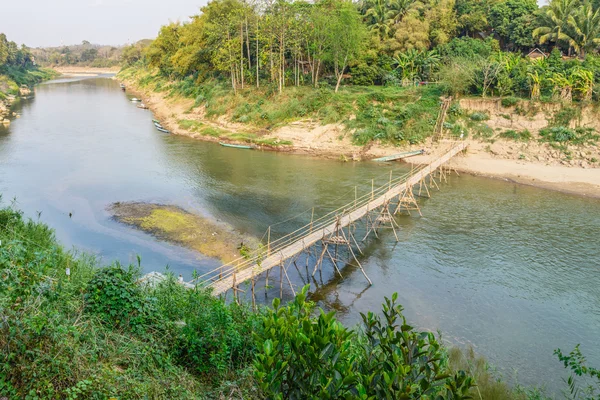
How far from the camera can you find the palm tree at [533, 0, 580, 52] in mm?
45272

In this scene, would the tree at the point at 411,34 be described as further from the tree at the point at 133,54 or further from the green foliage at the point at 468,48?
the tree at the point at 133,54

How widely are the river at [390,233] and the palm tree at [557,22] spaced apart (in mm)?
21447

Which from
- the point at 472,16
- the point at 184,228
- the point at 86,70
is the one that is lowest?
the point at 184,228

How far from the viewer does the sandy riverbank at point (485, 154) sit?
33.9m

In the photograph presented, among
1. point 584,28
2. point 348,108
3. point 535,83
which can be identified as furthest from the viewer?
point 348,108

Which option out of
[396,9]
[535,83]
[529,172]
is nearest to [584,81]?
[535,83]

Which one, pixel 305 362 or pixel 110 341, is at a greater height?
pixel 305 362

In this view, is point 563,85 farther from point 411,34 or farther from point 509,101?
point 411,34

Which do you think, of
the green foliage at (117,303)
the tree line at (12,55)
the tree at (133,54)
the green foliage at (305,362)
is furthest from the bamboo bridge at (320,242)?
the tree at (133,54)

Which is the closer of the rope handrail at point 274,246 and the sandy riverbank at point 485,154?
the rope handrail at point 274,246

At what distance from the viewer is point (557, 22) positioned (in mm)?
46031

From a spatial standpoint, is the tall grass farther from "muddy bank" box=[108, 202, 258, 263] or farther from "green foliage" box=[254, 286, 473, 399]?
"green foliage" box=[254, 286, 473, 399]

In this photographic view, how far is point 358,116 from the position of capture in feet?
144

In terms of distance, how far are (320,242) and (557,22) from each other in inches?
1525
